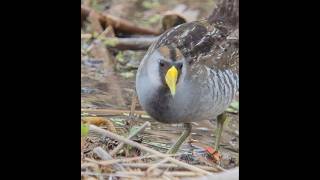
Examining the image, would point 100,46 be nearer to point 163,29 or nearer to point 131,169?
point 163,29

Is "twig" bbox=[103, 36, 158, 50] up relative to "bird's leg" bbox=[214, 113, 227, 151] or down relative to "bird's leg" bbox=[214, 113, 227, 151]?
up

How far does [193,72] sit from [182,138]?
0.93 ft

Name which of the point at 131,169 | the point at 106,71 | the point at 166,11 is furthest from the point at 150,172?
the point at 166,11

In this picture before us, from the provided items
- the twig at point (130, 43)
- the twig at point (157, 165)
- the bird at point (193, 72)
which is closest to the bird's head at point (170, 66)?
the bird at point (193, 72)

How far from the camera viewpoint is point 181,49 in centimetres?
239

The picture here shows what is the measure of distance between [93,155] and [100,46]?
17.5 inches

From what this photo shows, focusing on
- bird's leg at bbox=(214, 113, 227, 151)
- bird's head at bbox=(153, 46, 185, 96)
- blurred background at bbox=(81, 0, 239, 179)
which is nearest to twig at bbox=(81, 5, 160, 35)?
blurred background at bbox=(81, 0, 239, 179)

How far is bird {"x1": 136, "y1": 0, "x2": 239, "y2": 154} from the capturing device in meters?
2.32

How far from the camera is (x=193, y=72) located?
2.37 m

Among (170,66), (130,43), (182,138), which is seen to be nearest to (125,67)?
(130,43)

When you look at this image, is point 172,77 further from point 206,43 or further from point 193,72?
point 206,43

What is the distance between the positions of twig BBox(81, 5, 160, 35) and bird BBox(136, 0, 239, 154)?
9 centimetres

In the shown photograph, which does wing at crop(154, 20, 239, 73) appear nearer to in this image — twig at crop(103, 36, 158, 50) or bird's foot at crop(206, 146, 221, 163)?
twig at crop(103, 36, 158, 50)

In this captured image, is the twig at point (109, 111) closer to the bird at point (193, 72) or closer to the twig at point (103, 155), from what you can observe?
the bird at point (193, 72)
